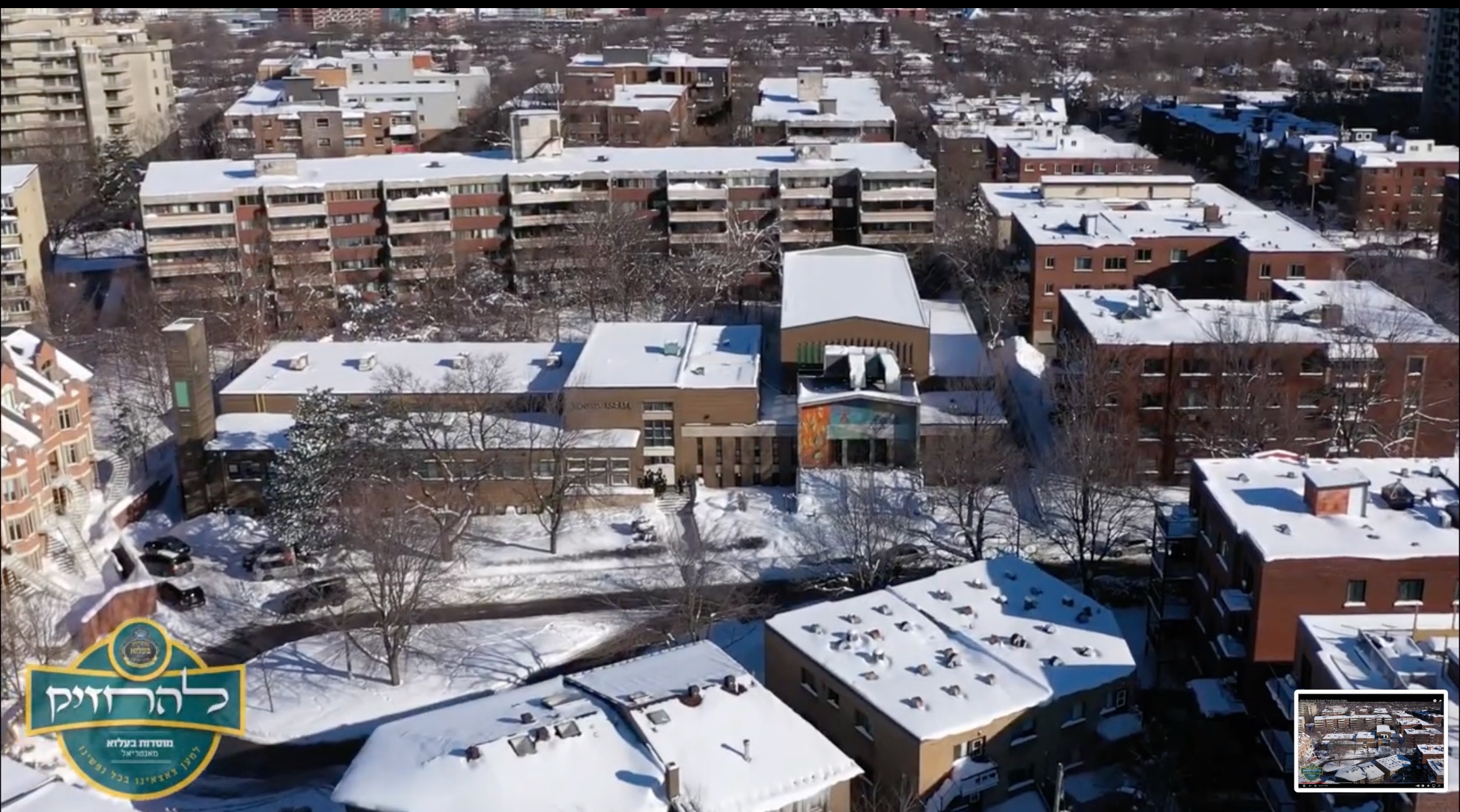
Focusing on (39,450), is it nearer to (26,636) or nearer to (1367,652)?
(26,636)

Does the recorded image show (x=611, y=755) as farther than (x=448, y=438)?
No

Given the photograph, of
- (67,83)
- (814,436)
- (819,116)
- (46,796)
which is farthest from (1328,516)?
(67,83)

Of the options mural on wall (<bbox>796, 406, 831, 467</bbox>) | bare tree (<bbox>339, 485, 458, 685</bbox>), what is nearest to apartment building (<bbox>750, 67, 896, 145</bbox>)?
mural on wall (<bbox>796, 406, 831, 467</bbox>)

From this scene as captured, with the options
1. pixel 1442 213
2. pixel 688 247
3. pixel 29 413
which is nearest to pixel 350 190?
pixel 688 247

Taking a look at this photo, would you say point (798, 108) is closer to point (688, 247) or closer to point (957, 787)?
point (688, 247)

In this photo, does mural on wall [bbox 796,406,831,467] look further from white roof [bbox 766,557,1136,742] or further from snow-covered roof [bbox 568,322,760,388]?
white roof [bbox 766,557,1136,742]

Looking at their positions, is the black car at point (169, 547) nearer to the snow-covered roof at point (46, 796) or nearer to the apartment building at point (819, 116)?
the snow-covered roof at point (46, 796)
